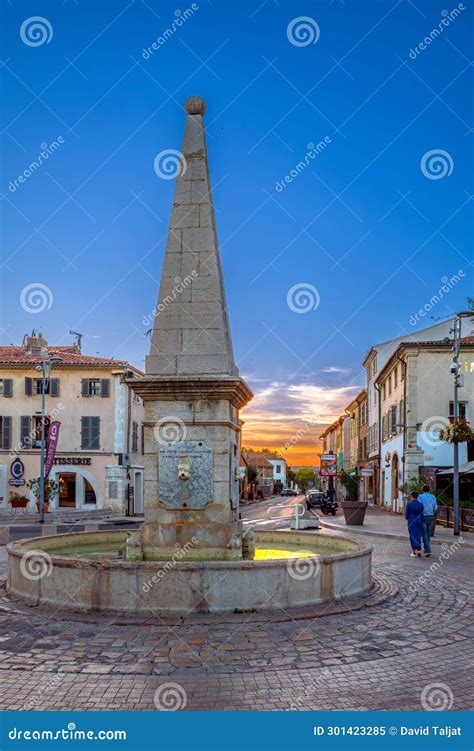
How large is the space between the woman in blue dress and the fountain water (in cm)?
466

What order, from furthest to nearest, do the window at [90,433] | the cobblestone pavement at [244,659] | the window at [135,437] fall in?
the window at [135,437], the window at [90,433], the cobblestone pavement at [244,659]

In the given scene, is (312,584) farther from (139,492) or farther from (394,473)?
(139,492)

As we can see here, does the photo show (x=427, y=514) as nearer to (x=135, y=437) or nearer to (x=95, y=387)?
(x=95, y=387)

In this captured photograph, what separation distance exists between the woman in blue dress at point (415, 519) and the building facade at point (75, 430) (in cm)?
2697

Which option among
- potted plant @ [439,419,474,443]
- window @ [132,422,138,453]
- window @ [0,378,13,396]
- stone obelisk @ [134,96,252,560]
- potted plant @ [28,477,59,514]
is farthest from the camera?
window @ [132,422,138,453]

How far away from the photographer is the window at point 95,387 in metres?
40.4

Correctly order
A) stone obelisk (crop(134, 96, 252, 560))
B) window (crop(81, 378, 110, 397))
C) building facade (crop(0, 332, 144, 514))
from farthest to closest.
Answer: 1. window (crop(81, 378, 110, 397))
2. building facade (crop(0, 332, 144, 514))
3. stone obelisk (crop(134, 96, 252, 560))

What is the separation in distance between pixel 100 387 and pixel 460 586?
3216 centimetres

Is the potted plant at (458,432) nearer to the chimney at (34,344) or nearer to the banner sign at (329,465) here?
the banner sign at (329,465)

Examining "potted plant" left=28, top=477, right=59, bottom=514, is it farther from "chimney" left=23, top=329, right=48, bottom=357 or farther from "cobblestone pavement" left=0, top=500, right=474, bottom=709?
"cobblestone pavement" left=0, top=500, right=474, bottom=709

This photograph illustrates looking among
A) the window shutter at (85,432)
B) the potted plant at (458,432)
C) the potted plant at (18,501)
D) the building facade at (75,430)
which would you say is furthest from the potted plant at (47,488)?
the potted plant at (458,432)

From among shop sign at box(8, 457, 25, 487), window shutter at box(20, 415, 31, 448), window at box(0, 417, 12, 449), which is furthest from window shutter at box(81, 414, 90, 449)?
window at box(0, 417, 12, 449)

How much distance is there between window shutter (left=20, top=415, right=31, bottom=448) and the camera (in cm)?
3953

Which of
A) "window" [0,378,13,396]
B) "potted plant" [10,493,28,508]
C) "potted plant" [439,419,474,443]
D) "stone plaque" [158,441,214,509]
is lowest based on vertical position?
"potted plant" [10,493,28,508]
